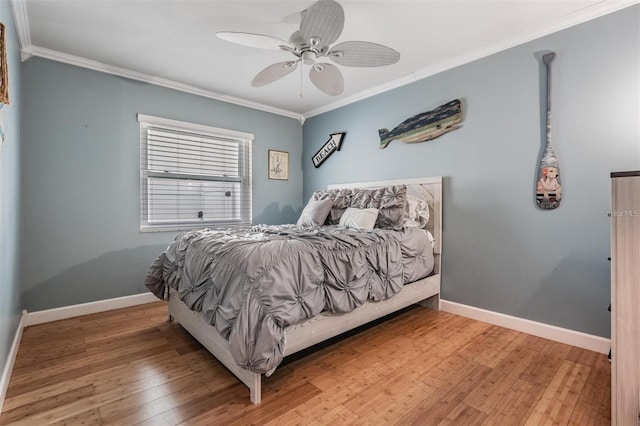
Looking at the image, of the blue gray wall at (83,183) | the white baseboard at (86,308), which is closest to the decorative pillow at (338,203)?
the blue gray wall at (83,183)

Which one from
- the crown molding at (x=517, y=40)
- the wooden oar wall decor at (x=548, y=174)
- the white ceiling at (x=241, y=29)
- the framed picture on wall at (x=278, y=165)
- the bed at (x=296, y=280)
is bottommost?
the bed at (x=296, y=280)

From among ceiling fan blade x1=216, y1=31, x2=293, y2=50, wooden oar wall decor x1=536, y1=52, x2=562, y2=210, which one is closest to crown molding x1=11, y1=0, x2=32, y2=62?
ceiling fan blade x1=216, y1=31, x2=293, y2=50

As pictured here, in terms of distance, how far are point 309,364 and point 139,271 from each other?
7.63 ft

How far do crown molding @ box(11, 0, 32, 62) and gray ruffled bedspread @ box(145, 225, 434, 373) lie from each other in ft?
6.50

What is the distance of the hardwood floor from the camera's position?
59.2 inches

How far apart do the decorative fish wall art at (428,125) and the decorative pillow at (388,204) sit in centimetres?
66

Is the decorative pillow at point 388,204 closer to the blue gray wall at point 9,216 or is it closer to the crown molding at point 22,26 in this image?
the blue gray wall at point 9,216

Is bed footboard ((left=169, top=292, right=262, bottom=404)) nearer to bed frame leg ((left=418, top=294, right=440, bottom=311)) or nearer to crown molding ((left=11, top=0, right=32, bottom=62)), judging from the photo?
bed frame leg ((left=418, top=294, right=440, bottom=311))

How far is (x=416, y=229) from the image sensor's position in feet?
9.31

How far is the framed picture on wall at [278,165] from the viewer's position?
4.42 m

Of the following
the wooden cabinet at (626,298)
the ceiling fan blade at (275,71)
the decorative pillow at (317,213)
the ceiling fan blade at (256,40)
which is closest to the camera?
the wooden cabinet at (626,298)

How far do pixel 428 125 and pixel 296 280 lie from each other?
7.65 ft

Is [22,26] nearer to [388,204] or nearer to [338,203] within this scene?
[338,203]

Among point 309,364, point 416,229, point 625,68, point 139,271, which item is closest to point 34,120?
point 139,271
